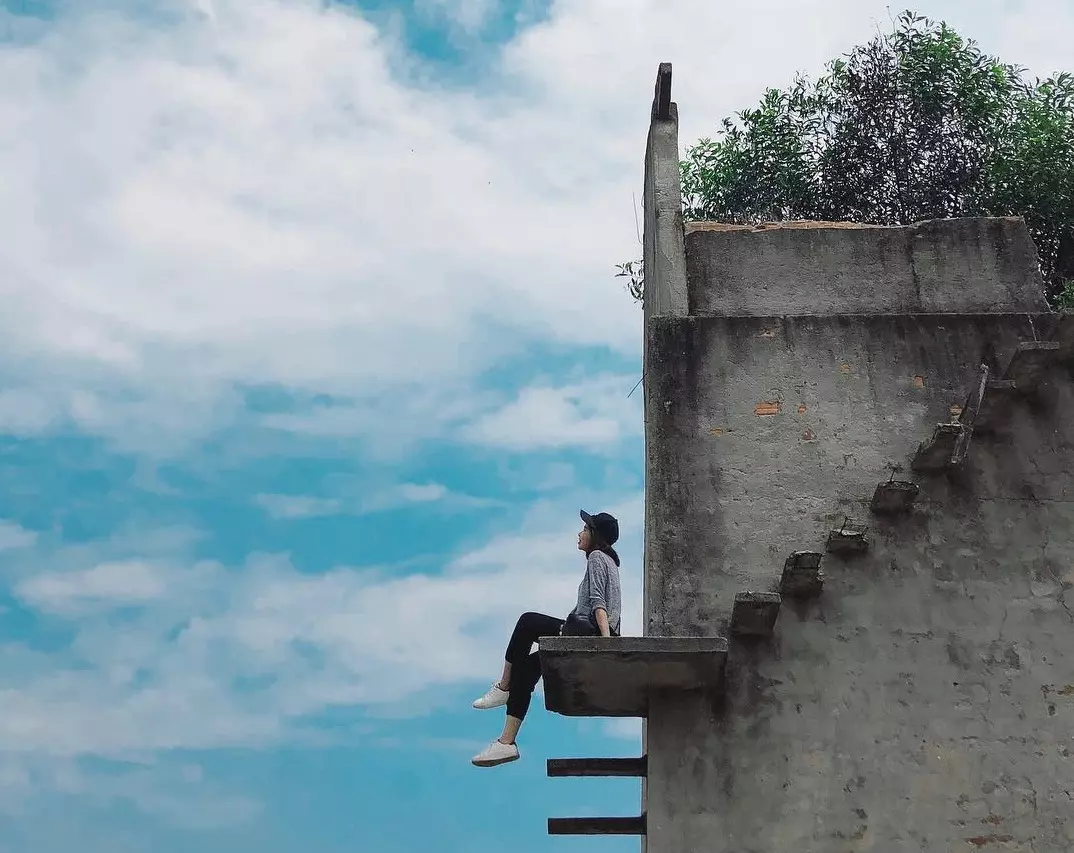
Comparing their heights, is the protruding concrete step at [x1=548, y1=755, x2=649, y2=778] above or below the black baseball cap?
below

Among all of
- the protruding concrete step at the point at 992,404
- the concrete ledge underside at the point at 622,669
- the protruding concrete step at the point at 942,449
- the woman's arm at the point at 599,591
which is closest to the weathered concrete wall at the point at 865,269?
the protruding concrete step at the point at 992,404

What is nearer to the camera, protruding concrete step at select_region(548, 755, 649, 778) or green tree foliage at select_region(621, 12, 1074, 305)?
protruding concrete step at select_region(548, 755, 649, 778)

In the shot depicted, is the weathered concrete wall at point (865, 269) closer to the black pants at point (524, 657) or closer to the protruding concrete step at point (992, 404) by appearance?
the protruding concrete step at point (992, 404)

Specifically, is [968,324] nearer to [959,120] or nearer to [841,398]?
[841,398]

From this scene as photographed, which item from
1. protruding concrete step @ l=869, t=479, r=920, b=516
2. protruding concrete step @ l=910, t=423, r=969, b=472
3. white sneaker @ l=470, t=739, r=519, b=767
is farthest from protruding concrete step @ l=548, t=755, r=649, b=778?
protruding concrete step @ l=910, t=423, r=969, b=472

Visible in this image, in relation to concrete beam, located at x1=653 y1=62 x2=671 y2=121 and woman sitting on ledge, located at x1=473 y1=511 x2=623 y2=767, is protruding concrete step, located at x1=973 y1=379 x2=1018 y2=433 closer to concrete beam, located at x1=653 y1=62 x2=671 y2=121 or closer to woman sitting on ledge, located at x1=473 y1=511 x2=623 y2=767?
woman sitting on ledge, located at x1=473 y1=511 x2=623 y2=767

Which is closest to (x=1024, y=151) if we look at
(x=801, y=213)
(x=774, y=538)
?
(x=801, y=213)

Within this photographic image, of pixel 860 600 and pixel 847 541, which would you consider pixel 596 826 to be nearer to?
pixel 860 600

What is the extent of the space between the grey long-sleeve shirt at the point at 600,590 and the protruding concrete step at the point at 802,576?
1.10 m

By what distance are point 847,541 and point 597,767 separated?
215 centimetres

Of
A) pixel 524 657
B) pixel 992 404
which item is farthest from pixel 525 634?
pixel 992 404

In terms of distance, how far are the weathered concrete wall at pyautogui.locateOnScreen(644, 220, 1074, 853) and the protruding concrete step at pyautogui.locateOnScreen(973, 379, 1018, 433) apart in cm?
8

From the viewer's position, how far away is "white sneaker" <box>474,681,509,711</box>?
25.1ft

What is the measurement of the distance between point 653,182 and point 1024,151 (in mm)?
6411
